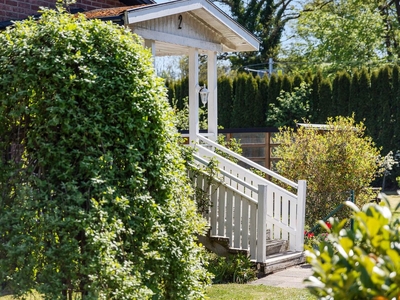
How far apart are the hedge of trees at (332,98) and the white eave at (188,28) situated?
9.45 m

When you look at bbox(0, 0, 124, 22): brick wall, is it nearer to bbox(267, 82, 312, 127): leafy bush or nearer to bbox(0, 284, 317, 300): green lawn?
bbox(0, 284, 317, 300): green lawn

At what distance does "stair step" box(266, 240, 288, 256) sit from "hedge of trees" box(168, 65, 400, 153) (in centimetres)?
1092

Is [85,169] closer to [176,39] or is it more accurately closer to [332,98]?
[176,39]

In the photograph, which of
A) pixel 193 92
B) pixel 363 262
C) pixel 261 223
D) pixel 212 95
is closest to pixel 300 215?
pixel 261 223

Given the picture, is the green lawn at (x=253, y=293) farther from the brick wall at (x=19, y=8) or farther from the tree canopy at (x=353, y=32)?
the tree canopy at (x=353, y=32)

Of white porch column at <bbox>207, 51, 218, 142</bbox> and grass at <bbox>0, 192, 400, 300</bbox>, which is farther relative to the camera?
white porch column at <bbox>207, 51, 218, 142</bbox>

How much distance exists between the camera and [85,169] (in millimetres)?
→ 4855

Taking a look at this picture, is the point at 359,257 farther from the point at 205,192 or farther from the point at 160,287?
the point at 205,192

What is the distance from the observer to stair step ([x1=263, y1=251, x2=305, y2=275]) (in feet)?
29.1

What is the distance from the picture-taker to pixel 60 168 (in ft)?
16.1

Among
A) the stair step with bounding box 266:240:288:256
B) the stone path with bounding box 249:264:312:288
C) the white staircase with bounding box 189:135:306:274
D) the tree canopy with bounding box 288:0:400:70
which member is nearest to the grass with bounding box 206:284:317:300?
the stone path with bounding box 249:264:312:288

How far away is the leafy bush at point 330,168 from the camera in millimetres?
11742

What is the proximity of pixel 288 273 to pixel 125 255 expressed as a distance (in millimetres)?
4455

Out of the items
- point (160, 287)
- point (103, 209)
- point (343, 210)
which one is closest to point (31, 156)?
point (103, 209)
